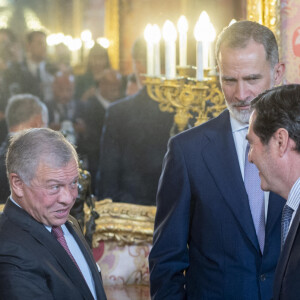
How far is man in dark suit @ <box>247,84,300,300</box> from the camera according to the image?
1.79 m

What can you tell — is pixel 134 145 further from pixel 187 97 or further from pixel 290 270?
pixel 290 270

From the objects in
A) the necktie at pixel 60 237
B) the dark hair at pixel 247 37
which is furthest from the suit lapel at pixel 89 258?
the dark hair at pixel 247 37

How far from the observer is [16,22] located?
4.00 m

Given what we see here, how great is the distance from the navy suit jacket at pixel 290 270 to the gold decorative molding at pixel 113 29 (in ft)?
8.40

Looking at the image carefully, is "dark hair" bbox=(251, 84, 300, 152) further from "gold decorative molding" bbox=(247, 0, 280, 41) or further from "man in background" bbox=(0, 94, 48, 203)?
"man in background" bbox=(0, 94, 48, 203)

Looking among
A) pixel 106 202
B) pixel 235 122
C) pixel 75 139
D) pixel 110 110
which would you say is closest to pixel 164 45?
pixel 110 110

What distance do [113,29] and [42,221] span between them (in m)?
2.31

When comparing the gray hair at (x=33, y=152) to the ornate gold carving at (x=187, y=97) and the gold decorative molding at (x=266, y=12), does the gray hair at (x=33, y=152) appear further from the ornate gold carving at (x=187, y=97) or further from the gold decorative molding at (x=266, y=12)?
the gold decorative molding at (x=266, y=12)

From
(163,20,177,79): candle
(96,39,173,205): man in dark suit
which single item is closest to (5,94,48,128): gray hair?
(96,39,173,205): man in dark suit

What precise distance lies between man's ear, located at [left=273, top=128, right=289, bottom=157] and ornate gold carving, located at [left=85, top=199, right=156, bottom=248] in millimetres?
2488

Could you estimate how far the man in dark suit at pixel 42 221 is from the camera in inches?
75.3

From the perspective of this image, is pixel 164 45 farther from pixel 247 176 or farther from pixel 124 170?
pixel 247 176

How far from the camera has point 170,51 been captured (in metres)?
3.85

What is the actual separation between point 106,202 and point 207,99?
1.06 meters
